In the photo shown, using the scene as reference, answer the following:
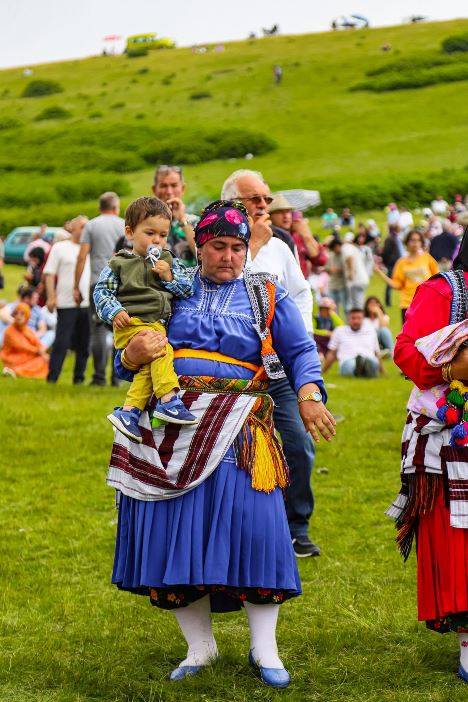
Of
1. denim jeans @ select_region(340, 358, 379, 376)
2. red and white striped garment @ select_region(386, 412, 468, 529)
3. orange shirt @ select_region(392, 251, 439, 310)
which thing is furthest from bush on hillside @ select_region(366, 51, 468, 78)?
red and white striped garment @ select_region(386, 412, 468, 529)

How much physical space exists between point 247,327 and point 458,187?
49075mm

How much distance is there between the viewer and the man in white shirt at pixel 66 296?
1394cm

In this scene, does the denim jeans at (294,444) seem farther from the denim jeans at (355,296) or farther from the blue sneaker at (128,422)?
the denim jeans at (355,296)

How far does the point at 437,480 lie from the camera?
17.4 feet

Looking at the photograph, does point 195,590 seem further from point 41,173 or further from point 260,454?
point 41,173

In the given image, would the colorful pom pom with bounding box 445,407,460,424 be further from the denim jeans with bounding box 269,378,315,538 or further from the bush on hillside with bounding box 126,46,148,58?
the bush on hillside with bounding box 126,46,148,58

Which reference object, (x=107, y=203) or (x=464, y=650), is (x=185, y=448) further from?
(x=107, y=203)

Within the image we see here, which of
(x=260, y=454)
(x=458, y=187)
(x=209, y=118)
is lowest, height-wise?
(x=260, y=454)

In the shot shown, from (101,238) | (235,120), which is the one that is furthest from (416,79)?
(101,238)

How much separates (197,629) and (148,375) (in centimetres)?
118

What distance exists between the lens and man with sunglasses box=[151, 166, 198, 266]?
7843mm

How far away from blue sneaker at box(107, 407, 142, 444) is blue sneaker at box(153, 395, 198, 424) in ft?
0.43

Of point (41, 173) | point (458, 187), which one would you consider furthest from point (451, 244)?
point (41, 173)

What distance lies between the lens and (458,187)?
5284 cm
